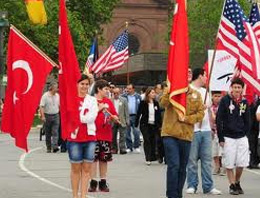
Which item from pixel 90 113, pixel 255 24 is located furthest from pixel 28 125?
pixel 255 24

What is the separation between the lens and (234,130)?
1373cm

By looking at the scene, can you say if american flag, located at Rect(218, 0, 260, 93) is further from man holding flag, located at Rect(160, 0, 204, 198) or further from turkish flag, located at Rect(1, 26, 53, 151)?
turkish flag, located at Rect(1, 26, 53, 151)

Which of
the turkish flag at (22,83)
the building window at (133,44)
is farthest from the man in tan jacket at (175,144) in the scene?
the building window at (133,44)

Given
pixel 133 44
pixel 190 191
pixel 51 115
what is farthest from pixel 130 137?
pixel 133 44

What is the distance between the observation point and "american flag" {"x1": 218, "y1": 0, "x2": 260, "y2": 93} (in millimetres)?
15070

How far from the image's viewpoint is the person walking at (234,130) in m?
13.7

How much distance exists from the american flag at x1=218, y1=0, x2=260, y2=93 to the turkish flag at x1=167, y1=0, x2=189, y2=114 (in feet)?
11.4

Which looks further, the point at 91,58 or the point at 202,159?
the point at 91,58

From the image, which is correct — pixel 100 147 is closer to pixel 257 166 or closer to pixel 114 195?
pixel 114 195

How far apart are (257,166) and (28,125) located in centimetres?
842

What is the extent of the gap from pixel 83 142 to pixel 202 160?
2.74 metres

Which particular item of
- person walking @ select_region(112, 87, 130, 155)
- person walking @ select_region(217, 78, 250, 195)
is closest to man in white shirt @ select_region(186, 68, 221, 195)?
person walking @ select_region(217, 78, 250, 195)

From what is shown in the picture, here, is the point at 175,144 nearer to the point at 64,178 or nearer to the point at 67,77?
the point at 67,77

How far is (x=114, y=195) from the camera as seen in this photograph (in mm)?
13500
